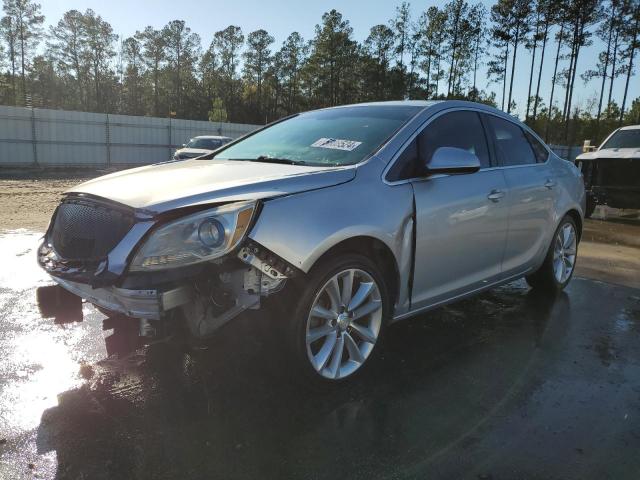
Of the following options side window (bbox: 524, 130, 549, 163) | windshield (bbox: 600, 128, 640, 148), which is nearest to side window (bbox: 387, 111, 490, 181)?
side window (bbox: 524, 130, 549, 163)

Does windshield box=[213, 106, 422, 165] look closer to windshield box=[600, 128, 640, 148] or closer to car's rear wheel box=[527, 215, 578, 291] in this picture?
car's rear wheel box=[527, 215, 578, 291]

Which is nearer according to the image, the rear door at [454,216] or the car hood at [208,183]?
the car hood at [208,183]

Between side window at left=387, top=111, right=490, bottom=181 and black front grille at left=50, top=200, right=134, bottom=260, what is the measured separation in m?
1.62

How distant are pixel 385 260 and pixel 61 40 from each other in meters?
73.5

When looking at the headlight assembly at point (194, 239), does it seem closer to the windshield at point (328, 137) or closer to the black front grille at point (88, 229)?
the black front grille at point (88, 229)

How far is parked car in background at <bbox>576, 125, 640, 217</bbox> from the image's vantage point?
10641 millimetres

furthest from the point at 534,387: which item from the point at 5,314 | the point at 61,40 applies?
the point at 61,40

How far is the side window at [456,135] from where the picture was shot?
3.62 meters

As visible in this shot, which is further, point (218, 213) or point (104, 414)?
point (104, 414)

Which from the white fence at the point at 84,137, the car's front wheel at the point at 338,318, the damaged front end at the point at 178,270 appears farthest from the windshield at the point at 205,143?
the damaged front end at the point at 178,270

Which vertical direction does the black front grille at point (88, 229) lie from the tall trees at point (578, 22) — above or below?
below

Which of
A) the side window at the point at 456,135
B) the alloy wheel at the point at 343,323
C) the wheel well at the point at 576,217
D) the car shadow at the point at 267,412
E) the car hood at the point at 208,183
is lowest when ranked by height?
the car shadow at the point at 267,412

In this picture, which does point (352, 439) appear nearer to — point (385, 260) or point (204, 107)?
point (385, 260)

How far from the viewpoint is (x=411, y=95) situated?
190 feet
